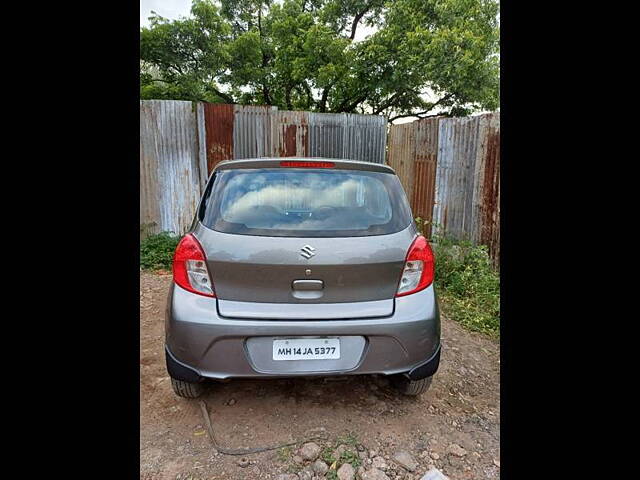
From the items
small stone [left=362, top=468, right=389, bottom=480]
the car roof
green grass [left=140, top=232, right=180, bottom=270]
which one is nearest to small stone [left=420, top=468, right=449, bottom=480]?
small stone [left=362, top=468, right=389, bottom=480]

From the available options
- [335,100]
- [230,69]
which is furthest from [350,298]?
[230,69]

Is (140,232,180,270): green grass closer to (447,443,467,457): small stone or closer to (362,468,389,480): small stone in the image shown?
(362,468,389,480): small stone

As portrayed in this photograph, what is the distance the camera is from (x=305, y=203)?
221 cm

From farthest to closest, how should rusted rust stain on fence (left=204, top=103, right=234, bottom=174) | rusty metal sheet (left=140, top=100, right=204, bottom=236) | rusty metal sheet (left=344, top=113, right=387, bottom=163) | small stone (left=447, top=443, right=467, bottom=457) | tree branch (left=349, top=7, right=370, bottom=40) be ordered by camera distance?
tree branch (left=349, top=7, right=370, bottom=40) → rusty metal sheet (left=344, top=113, right=387, bottom=163) → rusted rust stain on fence (left=204, top=103, right=234, bottom=174) → rusty metal sheet (left=140, top=100, right=204, bottom=236) → small stone (left=447, top=443, right=467, bottom=457)

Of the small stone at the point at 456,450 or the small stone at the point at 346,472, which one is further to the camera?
the small stone at the point at 456,450

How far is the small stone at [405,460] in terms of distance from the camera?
6.33 ft

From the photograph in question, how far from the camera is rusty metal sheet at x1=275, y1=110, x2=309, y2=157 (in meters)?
6.30

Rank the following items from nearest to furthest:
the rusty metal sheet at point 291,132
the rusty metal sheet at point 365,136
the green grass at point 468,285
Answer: the green grass at point 468,285 → the rusty metal sheet at point 291,132 → the rusty metal sheet at point 365,136

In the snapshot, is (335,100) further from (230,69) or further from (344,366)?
(344,366)

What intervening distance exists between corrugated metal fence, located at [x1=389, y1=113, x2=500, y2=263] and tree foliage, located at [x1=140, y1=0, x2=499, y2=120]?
15.0ft

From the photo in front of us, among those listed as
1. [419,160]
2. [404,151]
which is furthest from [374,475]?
[404,151]

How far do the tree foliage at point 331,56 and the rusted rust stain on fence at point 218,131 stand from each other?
5.71 meters

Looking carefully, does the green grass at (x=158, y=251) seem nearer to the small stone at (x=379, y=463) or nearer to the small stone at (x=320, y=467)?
the small stone at (x=320, y=467)

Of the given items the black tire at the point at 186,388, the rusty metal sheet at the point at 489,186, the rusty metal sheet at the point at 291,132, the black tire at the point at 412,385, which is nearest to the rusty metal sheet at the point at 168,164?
the rusty metal sheet at the point at 291,132
